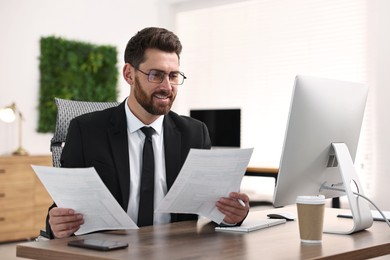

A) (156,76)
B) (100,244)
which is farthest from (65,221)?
(156,76)

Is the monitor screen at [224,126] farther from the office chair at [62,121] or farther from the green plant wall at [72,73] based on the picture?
the office chair at [62,121]

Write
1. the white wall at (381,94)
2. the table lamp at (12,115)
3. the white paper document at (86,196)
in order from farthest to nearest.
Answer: the table lamp at (12,115), the white wall at (381,94), the white paper document at (86,196)

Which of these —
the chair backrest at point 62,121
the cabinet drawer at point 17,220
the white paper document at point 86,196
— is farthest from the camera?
the cabinet drawer at point 17,220

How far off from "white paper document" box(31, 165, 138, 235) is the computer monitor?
507 mm

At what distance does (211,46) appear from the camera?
677 cm

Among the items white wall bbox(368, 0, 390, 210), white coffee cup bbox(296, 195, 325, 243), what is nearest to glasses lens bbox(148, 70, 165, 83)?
white coffee cup bbox(296, 195, 325, 243)

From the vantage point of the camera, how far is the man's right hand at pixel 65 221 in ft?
5.77

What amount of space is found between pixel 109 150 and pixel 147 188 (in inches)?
7.5

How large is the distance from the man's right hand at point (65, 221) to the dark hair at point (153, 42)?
2.30 ft

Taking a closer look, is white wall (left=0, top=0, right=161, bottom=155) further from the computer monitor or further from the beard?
the computer monitor

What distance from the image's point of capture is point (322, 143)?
78.0 inches

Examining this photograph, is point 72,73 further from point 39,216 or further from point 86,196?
point 86,196

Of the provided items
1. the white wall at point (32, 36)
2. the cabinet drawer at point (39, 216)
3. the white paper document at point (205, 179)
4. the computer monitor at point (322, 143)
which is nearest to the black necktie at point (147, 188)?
the white paper document at point (205, 179)

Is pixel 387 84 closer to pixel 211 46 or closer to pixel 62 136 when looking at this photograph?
pixel 211 46
